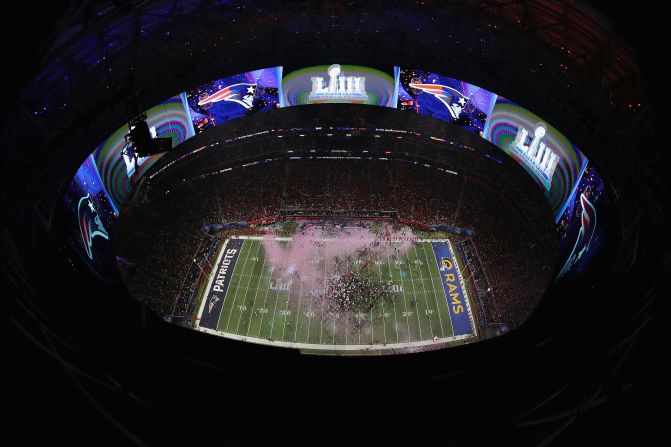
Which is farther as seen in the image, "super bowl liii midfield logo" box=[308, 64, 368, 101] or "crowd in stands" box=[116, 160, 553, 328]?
"super bowl liii midfield logo" box=[308, 64, 368, 101]

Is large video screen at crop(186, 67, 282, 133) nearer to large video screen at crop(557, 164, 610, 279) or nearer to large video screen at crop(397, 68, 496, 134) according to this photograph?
large video screen at crop(397, 68, 496, 134)

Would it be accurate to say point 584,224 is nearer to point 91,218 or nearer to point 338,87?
point 338,87

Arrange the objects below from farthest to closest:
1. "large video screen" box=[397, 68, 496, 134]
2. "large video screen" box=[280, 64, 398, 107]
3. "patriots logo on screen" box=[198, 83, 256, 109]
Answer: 1. "large video screen" box=[280, 64, 398, 107]
2. "patriots logo on screen" box=[198, 83, 256, 109]
3. "large video screen" box=[397, 68, 496, 134]

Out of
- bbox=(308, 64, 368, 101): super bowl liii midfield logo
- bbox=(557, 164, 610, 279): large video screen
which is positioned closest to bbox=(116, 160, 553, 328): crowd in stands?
bbox=(557, 164, 610, 279): large video screen

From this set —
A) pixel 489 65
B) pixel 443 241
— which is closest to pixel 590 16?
pixel 489 65

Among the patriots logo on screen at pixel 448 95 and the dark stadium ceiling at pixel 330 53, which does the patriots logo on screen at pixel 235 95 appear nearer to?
the dark stadium ceiling at pixel 330 53

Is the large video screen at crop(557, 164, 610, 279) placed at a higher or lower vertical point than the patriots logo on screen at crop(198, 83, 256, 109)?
lower

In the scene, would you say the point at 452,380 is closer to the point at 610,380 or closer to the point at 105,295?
the point at 610,380

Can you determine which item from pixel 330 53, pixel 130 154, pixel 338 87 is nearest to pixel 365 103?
pixel 338 87
